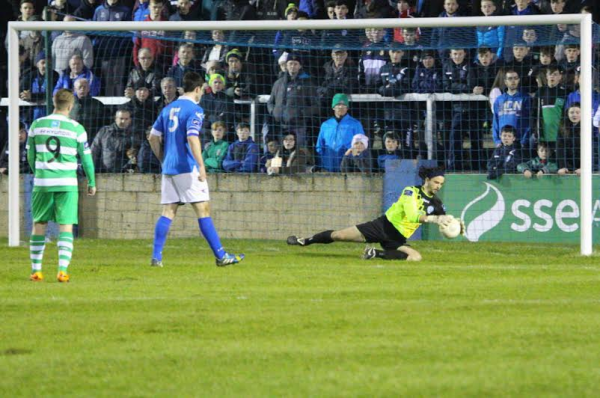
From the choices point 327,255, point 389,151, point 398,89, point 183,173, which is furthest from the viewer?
point 398,89

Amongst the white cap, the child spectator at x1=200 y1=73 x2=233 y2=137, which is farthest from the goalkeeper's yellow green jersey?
the child spectator at x1=200 y1=73 x2=233 y2=137

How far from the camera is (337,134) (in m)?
18.0

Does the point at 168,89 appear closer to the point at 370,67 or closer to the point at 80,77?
the point at 80,77

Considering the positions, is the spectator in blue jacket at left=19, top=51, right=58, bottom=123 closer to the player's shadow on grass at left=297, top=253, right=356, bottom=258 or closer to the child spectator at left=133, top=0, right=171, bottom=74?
the child spectator at left=133, top=0, right=171, bottom=74

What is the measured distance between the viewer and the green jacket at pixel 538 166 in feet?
56.8

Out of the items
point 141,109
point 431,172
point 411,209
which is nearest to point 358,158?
point 141,109

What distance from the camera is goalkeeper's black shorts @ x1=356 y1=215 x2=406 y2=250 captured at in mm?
14695

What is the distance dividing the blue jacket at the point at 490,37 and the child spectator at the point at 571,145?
1.45 m

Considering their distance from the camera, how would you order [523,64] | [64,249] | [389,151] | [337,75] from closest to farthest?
[64,249] < [523,64] < [389,151] < [337,75]

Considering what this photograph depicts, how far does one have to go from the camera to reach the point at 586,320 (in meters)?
8.86

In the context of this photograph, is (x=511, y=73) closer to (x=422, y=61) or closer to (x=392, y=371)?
(x=422, y=61)

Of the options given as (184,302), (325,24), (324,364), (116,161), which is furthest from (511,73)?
(324,364)

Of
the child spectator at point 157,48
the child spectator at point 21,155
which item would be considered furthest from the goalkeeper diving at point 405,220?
the child spectator at point 21,155

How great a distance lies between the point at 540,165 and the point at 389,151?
2.18 m
